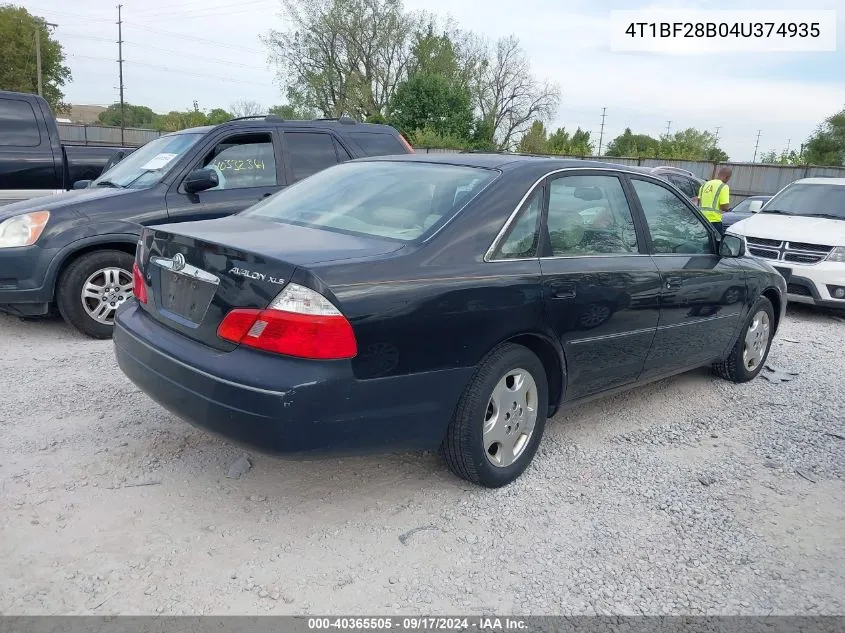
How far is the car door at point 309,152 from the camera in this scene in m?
6.52

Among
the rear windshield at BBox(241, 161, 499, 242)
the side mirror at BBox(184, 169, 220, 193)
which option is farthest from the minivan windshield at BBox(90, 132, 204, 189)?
the rear windshield at BBox(241, 161, 499, 242)

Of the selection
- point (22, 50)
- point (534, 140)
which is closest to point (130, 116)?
point (22, 50)

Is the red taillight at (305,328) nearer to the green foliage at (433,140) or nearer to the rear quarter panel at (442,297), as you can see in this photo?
the rear quarter panel at (442,297)

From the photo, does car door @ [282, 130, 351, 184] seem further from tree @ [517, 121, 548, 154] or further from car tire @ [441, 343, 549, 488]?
tree @ [517, 121, 548, 154]

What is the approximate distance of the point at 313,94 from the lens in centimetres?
5256

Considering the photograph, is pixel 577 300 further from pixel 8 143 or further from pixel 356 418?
pixel 8 143

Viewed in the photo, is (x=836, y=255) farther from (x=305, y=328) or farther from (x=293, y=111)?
(x=293, y=111)

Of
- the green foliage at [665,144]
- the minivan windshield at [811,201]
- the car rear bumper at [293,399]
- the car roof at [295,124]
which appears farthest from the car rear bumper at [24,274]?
the green foliage at [665,144]

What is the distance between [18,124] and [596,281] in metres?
→ 6.79

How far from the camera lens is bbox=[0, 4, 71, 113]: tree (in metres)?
46.8

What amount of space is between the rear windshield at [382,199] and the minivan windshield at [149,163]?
2321 millimetres

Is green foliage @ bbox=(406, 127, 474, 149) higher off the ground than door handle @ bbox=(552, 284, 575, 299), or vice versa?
green foliage @ bbox=(406, 127, 474, 149)

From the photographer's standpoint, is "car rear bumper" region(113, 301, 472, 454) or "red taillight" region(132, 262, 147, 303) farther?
"red taillight" region(132, 262, 147, 303)

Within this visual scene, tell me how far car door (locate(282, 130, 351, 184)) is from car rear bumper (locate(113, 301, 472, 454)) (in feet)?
12.1
